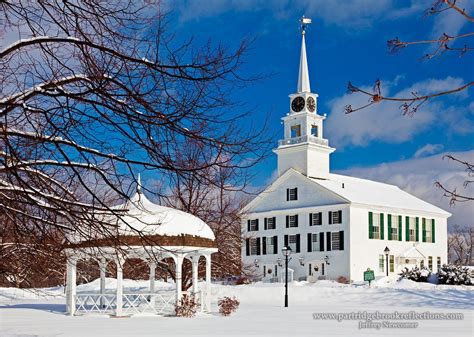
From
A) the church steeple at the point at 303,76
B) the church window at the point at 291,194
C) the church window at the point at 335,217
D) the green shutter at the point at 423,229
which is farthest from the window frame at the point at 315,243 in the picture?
the church steeple at the point at 303,76

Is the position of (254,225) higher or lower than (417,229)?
higher

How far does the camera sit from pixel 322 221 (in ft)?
197

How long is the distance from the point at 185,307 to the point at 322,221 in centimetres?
3587

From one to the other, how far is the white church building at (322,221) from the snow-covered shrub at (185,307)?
3269 cm

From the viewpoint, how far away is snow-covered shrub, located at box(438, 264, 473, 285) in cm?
4984

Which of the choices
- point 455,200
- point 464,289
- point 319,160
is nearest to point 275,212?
point 319,160

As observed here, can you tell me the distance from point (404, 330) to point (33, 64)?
50.9ft

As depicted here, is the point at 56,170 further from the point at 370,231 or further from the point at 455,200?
the point at 370,231

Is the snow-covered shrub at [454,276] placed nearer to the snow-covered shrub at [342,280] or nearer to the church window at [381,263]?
the snow-covered shrub at [342,280]

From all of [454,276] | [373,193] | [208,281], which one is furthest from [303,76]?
[208,281]

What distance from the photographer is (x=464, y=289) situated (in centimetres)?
4506

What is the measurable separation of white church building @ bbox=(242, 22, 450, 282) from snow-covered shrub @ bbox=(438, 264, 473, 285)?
7.74 meters

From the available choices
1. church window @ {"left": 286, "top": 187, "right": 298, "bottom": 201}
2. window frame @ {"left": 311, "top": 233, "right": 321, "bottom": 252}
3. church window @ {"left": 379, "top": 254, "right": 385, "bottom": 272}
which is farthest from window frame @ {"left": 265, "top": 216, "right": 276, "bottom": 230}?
church window @ {"left": 379, "top": 254, "right": 385, "bottom": 272}

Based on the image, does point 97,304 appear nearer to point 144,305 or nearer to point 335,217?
point 144,305
